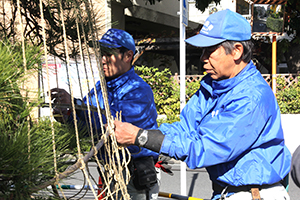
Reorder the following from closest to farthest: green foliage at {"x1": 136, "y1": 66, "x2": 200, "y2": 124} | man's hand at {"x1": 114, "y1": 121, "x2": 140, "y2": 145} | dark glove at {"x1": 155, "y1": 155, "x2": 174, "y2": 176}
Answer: man's hand at {"x1": 114, "y1": 121, "x2": 140, "y2": 145}, dark glove at {"x1": 155, "y1": 155, "x2": 174, "y2": 176}, green foliage at {"x1": 136, "y1": 66, "x2": 200, "y2": 124}

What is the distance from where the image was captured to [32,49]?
1.22 meters

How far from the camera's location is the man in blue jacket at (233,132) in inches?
61.1

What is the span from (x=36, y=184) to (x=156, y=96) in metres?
8.01

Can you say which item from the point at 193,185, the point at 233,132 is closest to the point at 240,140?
the point at 233,132

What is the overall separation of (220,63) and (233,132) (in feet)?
1.45

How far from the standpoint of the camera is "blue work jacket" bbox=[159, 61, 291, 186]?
1.55 m

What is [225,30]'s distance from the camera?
1.76 metres

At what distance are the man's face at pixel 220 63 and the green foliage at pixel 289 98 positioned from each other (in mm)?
7779

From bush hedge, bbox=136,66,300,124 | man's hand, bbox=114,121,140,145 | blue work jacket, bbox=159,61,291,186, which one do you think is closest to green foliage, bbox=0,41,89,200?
man's hand, bbox=114,121,140,145

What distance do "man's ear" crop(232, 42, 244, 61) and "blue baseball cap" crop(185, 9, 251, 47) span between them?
3 cm

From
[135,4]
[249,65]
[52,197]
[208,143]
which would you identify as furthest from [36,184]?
[135,4]

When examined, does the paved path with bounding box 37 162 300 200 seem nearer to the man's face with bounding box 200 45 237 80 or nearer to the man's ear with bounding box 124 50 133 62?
the man's ear with bounding box 124 50 133 62

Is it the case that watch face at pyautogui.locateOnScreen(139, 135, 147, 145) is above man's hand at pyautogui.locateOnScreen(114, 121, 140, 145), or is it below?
below

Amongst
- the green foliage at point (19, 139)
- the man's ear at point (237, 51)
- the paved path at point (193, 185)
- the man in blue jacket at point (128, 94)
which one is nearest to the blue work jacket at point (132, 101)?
the man in blue jacket at point (128, 94)
